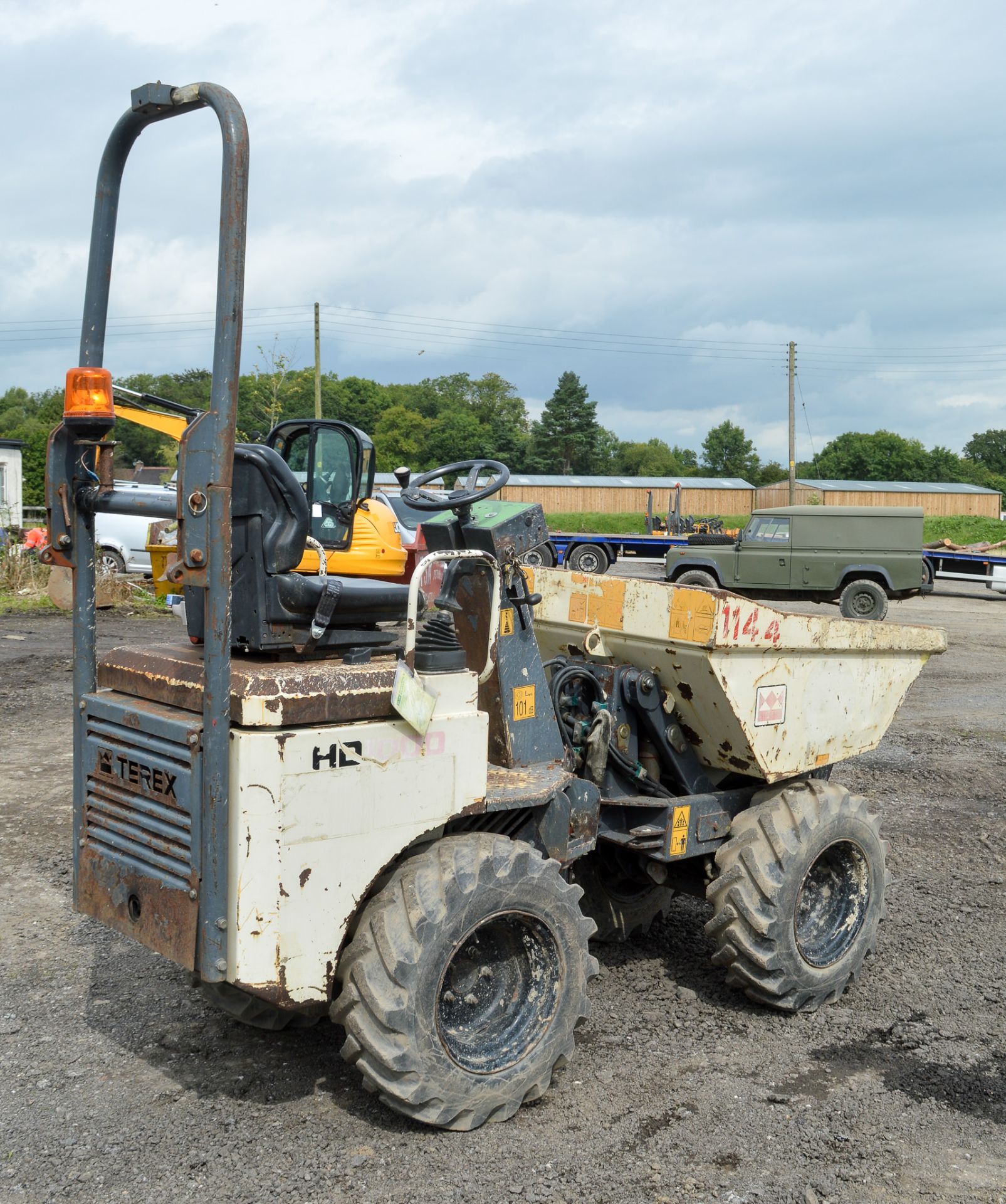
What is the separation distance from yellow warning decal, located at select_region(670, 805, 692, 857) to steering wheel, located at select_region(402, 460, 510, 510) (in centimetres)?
146

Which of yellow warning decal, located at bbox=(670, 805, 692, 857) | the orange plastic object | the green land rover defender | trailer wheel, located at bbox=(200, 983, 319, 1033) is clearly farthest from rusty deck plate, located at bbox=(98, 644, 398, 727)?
the green land rover defender

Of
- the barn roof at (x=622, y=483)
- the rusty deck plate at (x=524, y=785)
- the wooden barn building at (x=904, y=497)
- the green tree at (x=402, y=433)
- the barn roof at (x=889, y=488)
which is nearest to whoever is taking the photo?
the rusty deck plate at (x=524, y=785)

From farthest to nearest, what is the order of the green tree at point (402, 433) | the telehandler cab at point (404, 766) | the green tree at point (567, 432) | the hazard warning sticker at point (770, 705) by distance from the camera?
the green tree at point (567, 432) → the green tree at point (402, 433) → the hazard warning sticker at point (770, 705) → the telehandler cab at point (404, 766)

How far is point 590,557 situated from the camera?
29484 millimetres

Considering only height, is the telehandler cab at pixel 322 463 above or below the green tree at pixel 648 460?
below

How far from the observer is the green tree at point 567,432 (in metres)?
89.4

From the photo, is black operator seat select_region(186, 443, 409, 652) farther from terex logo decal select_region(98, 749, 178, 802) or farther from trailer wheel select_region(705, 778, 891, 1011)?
trailer wheel select_region(705, 778, 891, 1011)

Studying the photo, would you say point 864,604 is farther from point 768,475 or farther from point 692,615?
point 768,475

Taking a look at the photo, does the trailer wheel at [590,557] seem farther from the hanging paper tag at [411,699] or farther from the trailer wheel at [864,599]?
the hanging paper tag at [411,699]

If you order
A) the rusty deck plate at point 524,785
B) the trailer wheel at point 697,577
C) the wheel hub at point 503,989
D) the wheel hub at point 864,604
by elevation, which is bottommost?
the wheel hub at point 503,989

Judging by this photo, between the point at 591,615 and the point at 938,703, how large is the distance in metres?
7.83

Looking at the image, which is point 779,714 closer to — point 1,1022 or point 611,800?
point 611,800

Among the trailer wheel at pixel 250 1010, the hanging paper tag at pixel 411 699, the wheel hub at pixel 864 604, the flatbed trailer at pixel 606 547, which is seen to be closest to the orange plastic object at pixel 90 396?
the hanging paper tag at pixel 411 699

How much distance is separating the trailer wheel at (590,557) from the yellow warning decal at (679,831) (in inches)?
966
